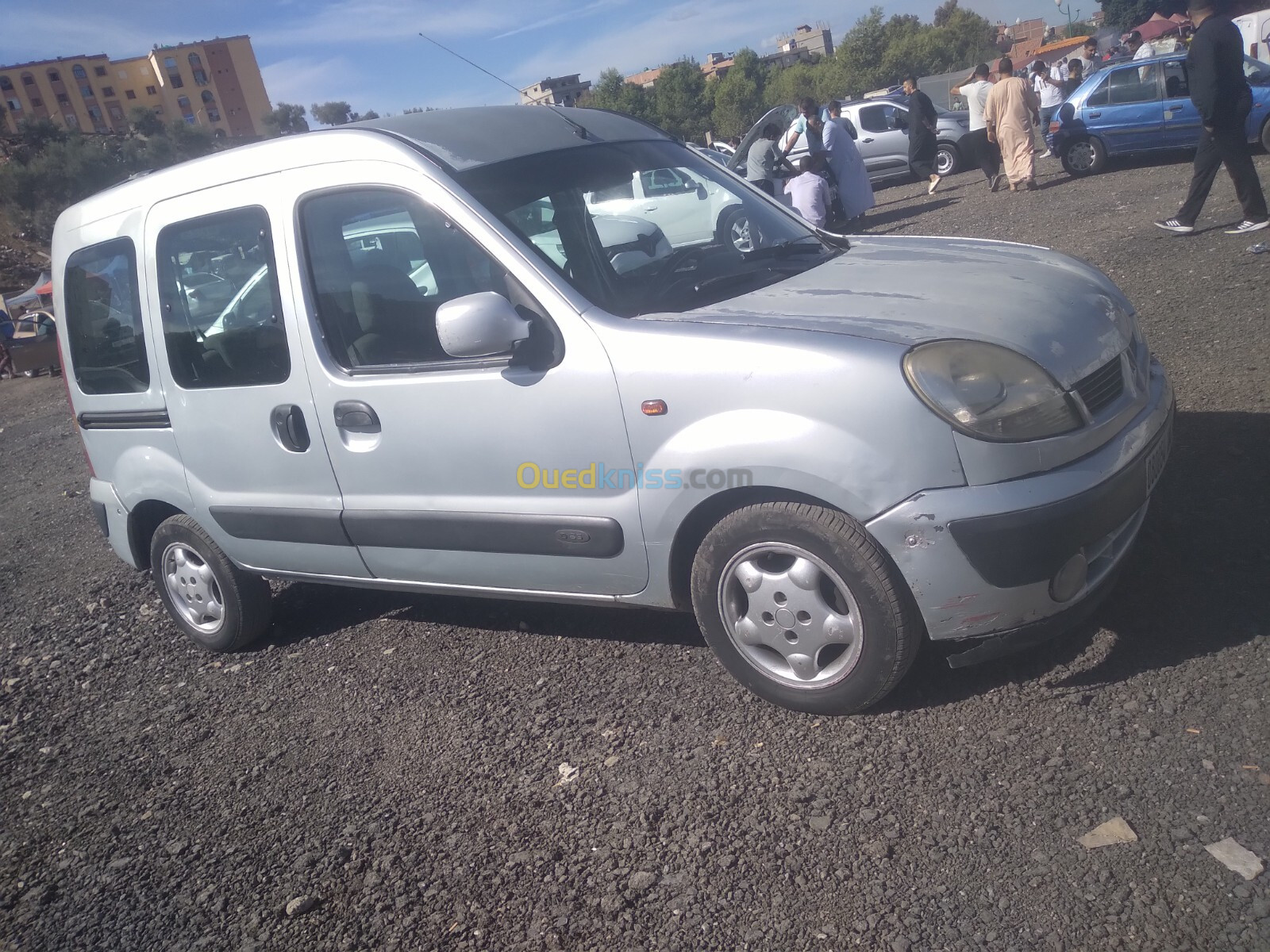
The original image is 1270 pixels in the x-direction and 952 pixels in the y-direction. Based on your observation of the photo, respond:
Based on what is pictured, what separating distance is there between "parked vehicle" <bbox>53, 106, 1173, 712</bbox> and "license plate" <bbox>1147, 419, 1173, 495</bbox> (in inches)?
0.8

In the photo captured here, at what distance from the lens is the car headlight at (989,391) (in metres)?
2.68

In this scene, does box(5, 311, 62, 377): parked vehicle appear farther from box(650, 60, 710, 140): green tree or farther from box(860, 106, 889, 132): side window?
box(650, 60, 710, 140): green tree

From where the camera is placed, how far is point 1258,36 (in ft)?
76.0

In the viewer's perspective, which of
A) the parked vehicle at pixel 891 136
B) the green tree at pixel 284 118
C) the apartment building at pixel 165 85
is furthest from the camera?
the apartment building at pixel 165 85

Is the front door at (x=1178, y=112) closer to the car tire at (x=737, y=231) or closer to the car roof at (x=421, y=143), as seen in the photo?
the car roof at (x=421, y=143)

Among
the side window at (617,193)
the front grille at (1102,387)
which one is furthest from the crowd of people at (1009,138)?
the front grille at (1102,387)

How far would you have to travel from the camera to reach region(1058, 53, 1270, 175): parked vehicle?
13898 millimetres

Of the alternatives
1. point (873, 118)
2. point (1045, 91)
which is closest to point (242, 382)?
point (1045, 91)

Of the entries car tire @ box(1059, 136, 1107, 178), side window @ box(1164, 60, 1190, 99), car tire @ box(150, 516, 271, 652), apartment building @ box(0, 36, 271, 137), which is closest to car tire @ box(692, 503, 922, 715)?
car tire @ box(150, 516, 271, 652)

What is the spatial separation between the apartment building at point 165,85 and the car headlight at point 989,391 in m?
92.0

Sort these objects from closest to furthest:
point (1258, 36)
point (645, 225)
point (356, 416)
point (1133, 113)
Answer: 1. point (356, 416)
2. point (645, 225)
3. point (1133, 113)
4. point (1258, 36)

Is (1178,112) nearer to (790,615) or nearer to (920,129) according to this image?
(920,129)

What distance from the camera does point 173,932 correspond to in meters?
2.88

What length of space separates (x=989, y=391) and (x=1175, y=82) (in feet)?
46.2
